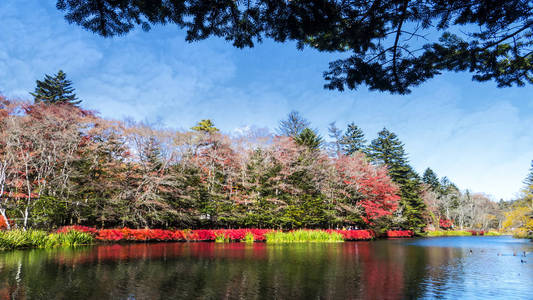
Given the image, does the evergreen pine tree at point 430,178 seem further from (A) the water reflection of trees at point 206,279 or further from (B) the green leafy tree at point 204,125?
(A) the water reflection of trees at point 206,279

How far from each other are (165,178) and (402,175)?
30.2 metres

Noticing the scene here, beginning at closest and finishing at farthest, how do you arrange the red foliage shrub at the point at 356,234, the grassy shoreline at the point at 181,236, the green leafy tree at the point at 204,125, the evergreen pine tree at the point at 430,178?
the grassy shoreline at the point at 181,236 < the red foliage shrub at the point at 356,234 < the green leafy tree at the point at 204,125 < the evergreen pine tree at the point at 430,178

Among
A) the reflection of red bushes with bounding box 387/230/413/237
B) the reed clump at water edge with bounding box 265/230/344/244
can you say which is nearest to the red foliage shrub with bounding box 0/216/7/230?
the reed clump at water edge with bounding box 265/230/344/244

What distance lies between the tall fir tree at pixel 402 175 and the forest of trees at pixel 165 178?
8001mm

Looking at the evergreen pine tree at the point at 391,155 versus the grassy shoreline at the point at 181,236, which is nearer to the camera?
the grassy shoreline at the point at 181,236

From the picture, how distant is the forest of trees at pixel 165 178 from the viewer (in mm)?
16391

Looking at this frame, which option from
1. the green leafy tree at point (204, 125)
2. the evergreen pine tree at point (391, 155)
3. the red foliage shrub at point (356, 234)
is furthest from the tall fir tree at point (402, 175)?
the green leafy tree at point (204, 125)

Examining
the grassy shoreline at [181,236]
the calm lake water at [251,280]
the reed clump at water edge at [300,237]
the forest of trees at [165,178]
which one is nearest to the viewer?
the calm lake water at [251,280]

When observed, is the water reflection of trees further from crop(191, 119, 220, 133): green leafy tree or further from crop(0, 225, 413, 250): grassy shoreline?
crop(191, 119, 220, 133): green leafy tree

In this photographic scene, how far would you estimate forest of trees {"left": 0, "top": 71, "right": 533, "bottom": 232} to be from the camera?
A: 1639cm

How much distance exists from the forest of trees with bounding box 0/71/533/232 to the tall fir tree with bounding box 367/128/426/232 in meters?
8.00

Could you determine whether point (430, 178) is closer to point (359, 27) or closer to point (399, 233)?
point (399, 233)

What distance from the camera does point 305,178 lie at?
23344mm

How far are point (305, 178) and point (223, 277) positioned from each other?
16998 mm
